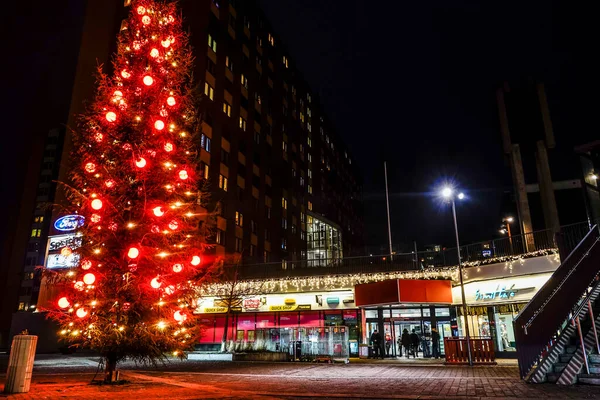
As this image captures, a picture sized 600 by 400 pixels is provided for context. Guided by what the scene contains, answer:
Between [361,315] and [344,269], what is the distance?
129 inches

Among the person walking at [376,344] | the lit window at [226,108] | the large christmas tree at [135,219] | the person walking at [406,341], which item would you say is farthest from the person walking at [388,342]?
the lit window at [226,108]

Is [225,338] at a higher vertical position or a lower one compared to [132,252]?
lower

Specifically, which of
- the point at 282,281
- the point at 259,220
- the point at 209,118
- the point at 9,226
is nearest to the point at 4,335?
the point at 9,226

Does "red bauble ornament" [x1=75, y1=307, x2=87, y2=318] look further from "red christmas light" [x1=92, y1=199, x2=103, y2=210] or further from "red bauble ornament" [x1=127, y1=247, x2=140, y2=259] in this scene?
"red christmas light" [x1=92, y1=199, x2=103, y2=210]

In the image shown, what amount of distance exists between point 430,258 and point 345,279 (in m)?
5.71

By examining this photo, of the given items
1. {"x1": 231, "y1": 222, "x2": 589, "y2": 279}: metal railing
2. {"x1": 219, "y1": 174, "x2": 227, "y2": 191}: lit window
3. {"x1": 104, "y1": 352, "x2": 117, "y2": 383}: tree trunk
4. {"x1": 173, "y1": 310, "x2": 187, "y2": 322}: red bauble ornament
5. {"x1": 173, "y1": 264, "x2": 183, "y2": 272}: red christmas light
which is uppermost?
{"x1": 219, "y1": 174, "x2": 227, "y2": 191}: lit window

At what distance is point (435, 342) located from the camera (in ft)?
87.8

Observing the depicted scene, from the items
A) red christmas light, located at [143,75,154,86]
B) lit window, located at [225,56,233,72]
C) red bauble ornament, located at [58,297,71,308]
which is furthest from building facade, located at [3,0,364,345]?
red bauble ornament, located at [58,297,71,308]

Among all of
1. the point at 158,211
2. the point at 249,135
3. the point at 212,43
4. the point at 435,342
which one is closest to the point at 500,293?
the point at 435,342

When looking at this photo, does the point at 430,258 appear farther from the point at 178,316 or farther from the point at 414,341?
the point at 178,316

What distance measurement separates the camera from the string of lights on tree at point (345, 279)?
23078 mm

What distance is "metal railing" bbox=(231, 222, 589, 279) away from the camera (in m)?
21.1

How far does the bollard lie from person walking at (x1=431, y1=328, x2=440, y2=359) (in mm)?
22658

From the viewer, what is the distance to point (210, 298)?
1300 inches
